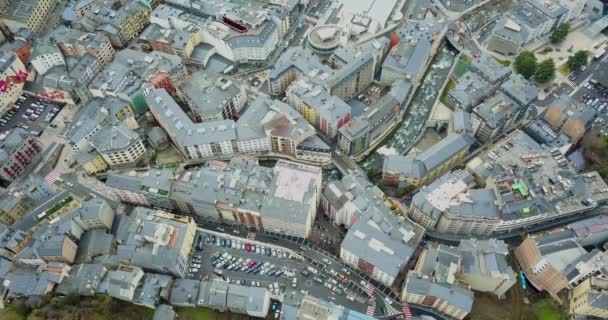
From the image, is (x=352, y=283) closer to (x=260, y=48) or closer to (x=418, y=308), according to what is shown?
(x=418, y=308)

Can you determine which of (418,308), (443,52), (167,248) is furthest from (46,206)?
(443,52)

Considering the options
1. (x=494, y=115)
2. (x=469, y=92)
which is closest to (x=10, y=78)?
(x=469, y=92)

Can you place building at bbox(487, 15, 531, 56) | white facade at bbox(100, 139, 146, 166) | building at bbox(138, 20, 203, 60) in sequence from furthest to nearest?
building at bbox(138, 20, 203, 60), building at bbox(487, 15, 531, 56), white facade at bbox(100, 139, 146, 166)

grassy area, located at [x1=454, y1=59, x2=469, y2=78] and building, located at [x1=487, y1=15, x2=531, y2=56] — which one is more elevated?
building, located at [x1=487, y1=15, x2=531, y2=56]

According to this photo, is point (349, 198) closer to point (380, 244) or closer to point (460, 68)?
point (380, 244)

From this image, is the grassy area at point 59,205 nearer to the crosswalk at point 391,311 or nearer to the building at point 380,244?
the building at point 380,244

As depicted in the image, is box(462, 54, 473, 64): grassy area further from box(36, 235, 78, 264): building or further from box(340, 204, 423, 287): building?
box(36, 235, 78, 264): building

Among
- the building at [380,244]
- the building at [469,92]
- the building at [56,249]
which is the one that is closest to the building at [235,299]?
the building at [380,244]

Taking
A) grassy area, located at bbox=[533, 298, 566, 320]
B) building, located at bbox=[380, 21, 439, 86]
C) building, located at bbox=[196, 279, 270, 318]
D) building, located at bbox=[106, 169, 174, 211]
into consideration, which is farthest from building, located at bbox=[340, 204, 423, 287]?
building, located at bbox=[380, 21, 439, 86]

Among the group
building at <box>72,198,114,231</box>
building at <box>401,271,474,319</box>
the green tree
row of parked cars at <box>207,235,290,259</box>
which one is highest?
building at <box>401,271,474,319</box>
